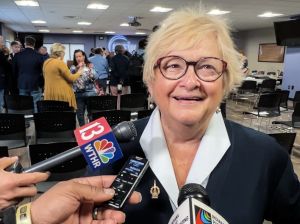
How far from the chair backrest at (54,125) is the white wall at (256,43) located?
38.1 feet

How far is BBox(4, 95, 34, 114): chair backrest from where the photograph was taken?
181 inches

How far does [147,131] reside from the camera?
1166 millimetres

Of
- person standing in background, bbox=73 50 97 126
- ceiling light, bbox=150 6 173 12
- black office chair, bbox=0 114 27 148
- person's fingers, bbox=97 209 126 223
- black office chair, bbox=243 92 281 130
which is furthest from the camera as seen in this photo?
ceiling light, bbox=150 6 173 12

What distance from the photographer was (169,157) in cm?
110

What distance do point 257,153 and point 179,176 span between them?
0.95ft

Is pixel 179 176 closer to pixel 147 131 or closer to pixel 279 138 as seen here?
pixel 147 131

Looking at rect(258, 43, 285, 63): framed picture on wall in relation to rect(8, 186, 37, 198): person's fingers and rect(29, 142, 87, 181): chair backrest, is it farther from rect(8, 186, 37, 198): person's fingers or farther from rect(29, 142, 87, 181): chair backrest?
rect(8, 186, 37, 198): person's fingers

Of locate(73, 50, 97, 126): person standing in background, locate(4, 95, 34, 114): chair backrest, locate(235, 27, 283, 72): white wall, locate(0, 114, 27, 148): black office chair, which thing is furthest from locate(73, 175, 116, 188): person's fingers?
locate(235, 27, 283, 72): white wall

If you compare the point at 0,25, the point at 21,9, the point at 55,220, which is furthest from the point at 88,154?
the point at 0,25

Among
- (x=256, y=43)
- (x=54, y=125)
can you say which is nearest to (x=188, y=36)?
(x=54, y=125)

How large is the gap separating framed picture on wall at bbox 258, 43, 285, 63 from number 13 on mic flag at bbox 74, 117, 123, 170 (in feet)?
43.3

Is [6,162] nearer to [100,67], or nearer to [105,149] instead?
[105,149]

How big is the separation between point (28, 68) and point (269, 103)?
4.27 metres

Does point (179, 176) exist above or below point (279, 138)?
above
